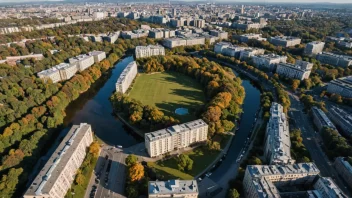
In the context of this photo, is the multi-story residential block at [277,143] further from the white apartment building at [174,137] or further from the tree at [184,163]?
the tree at [184,163]

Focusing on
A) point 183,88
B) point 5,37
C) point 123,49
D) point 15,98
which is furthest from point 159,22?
point 15,98

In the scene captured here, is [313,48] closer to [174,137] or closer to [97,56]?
[174,137]

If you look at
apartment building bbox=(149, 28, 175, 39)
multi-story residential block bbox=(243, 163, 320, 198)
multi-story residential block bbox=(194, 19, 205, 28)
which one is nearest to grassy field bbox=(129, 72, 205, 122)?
multi-story residential block bbox=(243, 163, 320, 198)

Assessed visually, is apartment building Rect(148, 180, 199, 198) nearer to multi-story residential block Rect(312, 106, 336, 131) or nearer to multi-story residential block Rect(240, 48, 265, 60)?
multi-story residential block Rect(312, 106, 336, 131)

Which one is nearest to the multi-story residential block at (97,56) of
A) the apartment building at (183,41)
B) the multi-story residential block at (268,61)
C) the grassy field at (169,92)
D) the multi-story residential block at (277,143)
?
the grassy field at (169,92)

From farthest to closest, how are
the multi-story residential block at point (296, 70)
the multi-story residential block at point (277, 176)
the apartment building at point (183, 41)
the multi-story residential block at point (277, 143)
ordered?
the apartment building at point (183, 41) → the multi-story residential block at point (296, 70) → the multi-story residential block at point (277, 143) → the multi-story residential block at point (277, 176)

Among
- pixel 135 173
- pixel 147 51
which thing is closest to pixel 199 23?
pixel 147 51

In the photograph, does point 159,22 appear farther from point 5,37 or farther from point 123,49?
point 5,37
